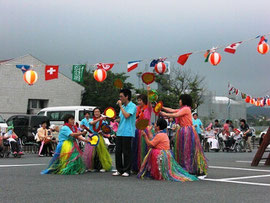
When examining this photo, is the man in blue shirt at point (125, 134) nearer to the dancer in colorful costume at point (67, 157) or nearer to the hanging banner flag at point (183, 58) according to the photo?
the dancer in colorful costume at point (67, 157)

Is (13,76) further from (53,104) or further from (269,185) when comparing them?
(269,185)

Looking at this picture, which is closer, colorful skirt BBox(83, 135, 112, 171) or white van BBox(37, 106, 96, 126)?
colorful skirt BBox(83, 135, 112, 171)

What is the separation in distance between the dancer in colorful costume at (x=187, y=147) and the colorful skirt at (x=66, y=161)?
2.15 metres

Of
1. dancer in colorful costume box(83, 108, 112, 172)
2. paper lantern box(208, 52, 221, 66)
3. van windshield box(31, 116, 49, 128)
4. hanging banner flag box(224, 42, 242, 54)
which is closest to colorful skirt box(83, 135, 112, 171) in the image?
dancer in colorful costume box(83, 108, 112, 172)

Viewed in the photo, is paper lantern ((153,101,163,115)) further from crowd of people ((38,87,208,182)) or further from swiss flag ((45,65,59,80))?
swiss flag ((45,65,59,80))

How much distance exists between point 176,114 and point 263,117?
68414 mm

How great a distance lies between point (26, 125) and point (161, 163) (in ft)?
60.6

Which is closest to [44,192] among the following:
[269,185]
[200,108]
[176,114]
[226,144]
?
[176,114]

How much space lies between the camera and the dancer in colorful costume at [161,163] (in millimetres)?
7652

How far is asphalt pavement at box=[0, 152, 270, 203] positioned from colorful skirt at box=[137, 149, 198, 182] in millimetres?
229

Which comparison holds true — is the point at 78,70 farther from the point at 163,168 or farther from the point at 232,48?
the point at 163,168

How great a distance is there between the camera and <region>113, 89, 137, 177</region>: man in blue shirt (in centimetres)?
834

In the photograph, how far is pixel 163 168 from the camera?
7684 millimetres

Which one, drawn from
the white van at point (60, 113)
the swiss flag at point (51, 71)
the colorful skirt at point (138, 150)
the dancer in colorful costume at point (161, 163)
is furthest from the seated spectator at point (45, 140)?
the dancer in colorful costume at point (161, 163)
